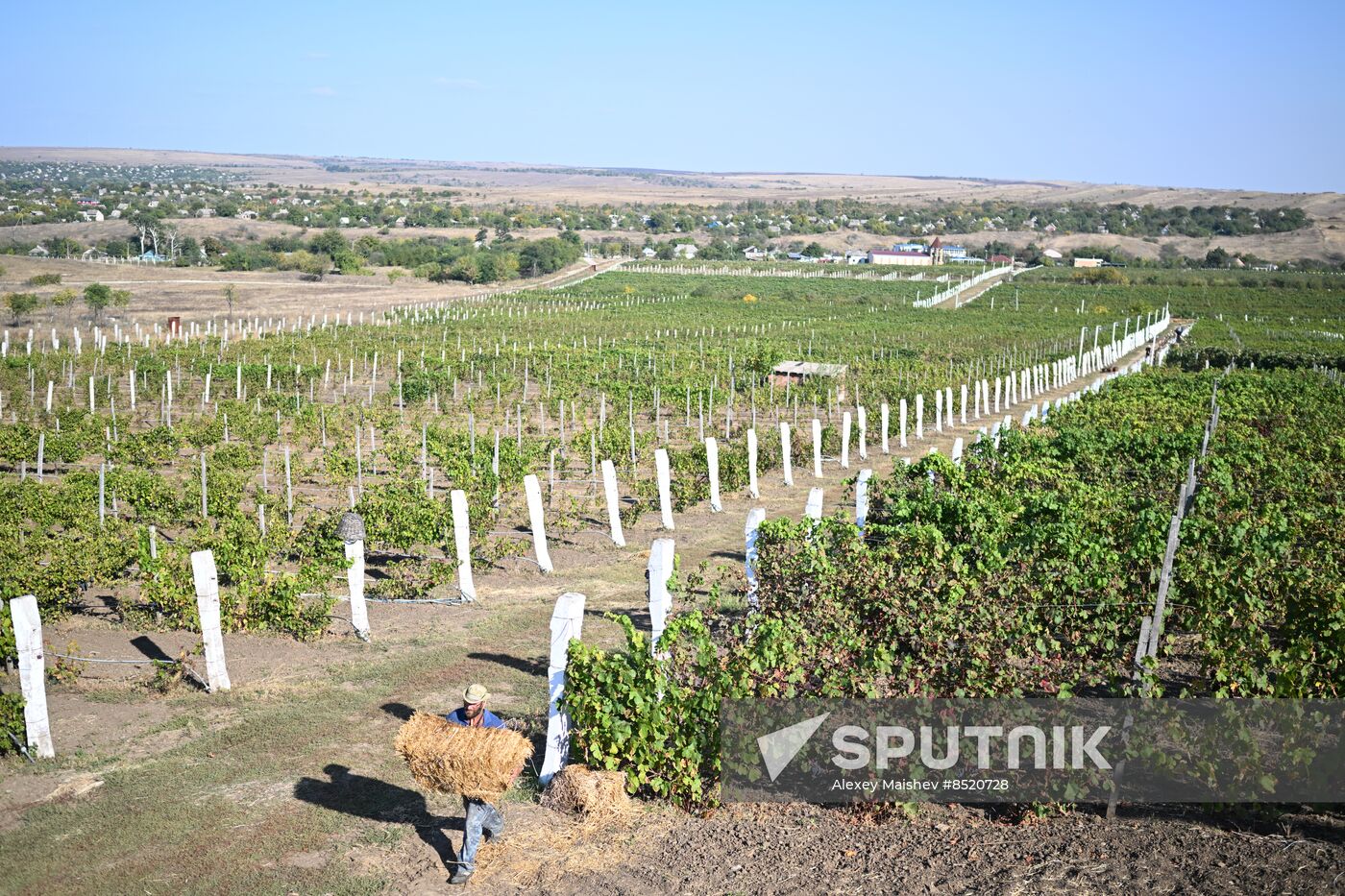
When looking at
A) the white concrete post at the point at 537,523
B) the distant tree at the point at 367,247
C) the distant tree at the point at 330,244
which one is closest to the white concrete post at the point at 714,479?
the white concrete post at the point at 537,523

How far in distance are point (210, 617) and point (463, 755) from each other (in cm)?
400

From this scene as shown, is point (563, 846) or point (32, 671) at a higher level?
point (32, 671)

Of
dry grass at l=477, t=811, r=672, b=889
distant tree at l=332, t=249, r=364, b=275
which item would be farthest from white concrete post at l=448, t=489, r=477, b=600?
distant tree at l=332, t=249, r=364, b=275

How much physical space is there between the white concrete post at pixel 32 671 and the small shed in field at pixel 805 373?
87.8ft

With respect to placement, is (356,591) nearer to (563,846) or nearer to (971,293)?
(563,846)

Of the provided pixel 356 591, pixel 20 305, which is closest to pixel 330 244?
pixel 20 305

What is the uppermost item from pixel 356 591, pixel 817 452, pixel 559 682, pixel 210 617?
pixel 559 682

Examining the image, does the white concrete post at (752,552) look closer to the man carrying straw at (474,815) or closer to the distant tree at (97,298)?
the man carrying straw at (474,815)

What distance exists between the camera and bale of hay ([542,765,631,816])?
7.91m

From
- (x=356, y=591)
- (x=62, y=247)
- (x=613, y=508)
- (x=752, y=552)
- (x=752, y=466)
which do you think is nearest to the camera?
(x=752, y=552)

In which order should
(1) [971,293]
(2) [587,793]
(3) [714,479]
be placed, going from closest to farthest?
(2) [587,793]
(3) [714,479]
(1) [971,293]

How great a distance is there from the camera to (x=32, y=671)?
8.70 metres


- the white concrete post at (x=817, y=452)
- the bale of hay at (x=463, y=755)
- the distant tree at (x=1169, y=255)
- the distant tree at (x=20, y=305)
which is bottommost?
the distant tree at (x=1169, y=255)

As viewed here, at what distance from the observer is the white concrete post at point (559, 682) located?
8.45 metres
